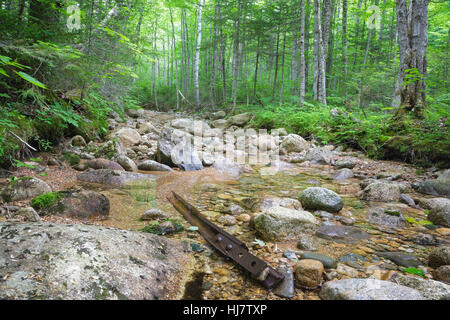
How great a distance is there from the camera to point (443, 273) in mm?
1958

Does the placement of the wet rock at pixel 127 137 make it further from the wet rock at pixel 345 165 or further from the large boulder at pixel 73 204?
the wet rock at pixel 345 165

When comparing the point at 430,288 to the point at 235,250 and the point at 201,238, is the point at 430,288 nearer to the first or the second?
the point at 235,250

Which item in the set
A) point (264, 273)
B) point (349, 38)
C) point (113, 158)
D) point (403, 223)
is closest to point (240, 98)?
point (349, 38)

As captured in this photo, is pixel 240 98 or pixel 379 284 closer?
pixel 379 284

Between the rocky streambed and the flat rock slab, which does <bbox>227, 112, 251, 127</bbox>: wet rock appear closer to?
the rocky streambed

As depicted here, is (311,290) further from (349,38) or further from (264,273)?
(349,38)

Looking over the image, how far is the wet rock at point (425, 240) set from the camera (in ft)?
8.61

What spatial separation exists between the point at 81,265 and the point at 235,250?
1197 millimetres

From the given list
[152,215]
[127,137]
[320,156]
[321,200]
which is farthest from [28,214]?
[320,156]

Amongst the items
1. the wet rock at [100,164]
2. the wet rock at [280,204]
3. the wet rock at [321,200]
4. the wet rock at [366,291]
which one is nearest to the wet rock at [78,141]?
the wet rock at [100,164]

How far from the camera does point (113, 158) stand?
550cm

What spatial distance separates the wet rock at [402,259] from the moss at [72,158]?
525cm

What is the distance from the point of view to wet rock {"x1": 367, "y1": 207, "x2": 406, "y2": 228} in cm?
313

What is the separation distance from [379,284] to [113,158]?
5.36 metres
